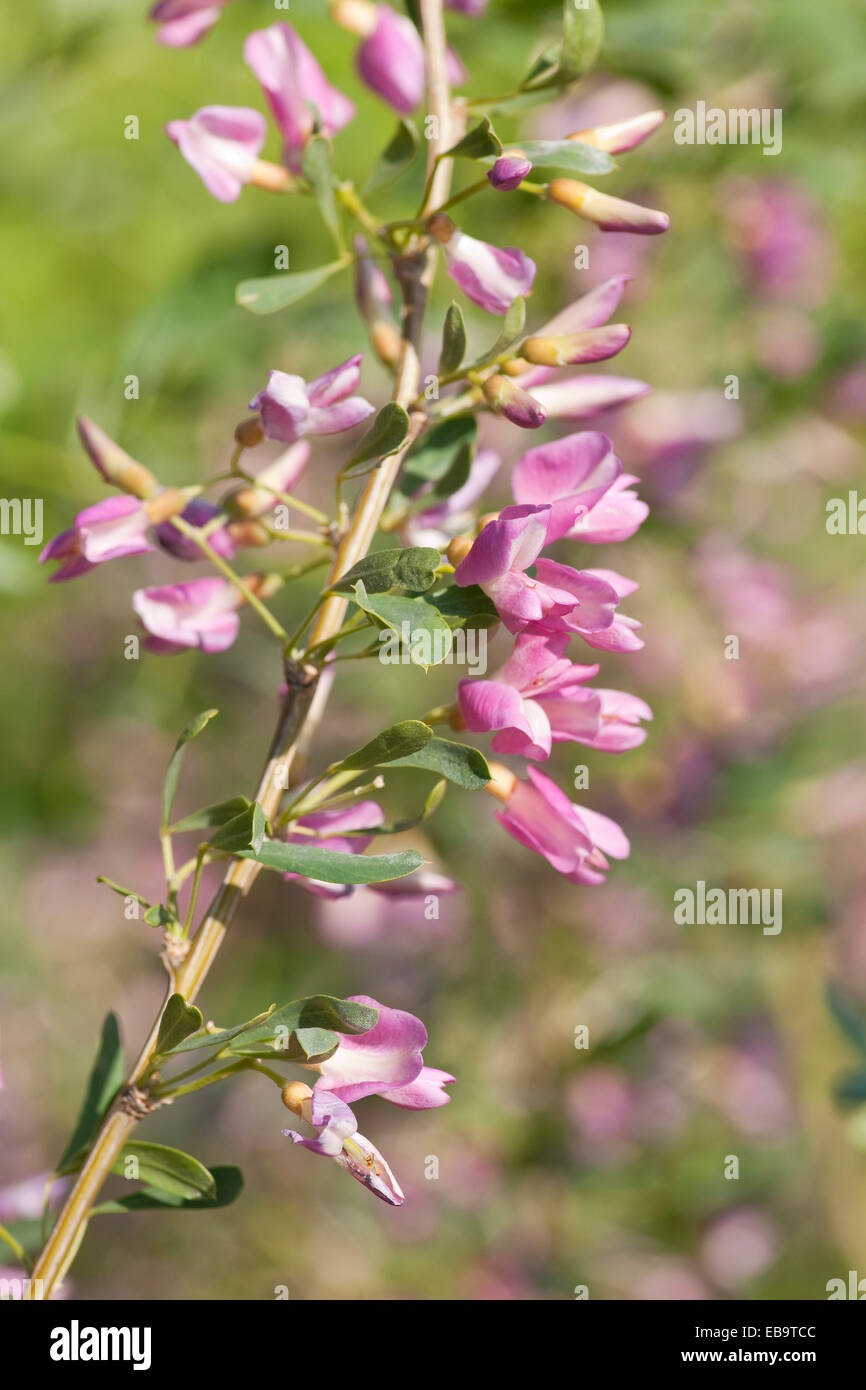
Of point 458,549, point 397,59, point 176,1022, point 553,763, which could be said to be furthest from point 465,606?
point 553,763

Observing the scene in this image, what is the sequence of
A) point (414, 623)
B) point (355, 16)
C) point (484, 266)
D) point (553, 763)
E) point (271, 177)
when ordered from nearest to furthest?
point (414, 623)
point (484, 266)
point (271, 177)
point (355, 16)
point (553, 763)

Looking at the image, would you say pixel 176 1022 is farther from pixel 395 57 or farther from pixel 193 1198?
pixel 395 57

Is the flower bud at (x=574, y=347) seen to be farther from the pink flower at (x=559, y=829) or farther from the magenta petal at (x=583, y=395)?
the pink flower at (x=559, y=829)

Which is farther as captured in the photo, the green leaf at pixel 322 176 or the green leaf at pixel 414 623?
the green leaf at pixel 322 176

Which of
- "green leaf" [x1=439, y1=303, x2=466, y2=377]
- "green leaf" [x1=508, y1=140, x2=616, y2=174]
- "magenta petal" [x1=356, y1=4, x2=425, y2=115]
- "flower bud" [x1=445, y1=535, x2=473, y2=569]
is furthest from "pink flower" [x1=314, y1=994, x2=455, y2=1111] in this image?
"magenta petal" [x1=356, y1=4, x2=425, y2=115]

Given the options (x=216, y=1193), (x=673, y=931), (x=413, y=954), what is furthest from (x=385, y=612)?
(x=673, y=931)

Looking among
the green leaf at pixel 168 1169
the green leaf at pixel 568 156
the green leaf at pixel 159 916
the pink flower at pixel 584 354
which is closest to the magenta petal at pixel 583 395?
the pink flower at pixel 584 354
